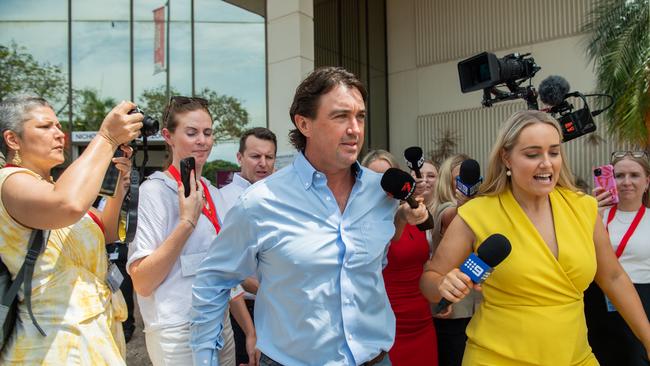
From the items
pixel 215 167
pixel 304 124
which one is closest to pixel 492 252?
pixel 304 124

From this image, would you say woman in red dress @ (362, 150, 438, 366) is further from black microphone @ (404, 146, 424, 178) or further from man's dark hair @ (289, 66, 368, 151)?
man's dark hair @ (289, 66, 368, 151)

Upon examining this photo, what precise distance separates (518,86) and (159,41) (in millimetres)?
9778

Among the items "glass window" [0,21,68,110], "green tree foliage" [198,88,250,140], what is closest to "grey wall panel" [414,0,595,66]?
"green tree foliage" [198,88,250,140]

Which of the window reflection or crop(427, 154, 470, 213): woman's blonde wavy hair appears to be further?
the window reflection

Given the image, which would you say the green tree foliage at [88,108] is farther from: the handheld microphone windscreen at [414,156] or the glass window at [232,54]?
the handheld microphone windscreen at [414,156]

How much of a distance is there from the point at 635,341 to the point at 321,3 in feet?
40.6

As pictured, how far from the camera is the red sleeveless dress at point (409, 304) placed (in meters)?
2.84

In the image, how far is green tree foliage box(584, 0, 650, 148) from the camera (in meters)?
6.87

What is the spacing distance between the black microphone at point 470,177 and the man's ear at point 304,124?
81 cm

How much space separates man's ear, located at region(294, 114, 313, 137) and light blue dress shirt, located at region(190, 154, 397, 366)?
14 centimetres

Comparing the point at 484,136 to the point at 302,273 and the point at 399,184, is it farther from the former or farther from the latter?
the point at 302,273

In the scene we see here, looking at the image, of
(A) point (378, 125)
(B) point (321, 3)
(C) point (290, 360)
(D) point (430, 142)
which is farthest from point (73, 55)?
(C) point (290, 360)

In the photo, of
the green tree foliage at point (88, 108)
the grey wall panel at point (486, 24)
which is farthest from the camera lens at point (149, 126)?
the grey wall panel at point (486, 24)

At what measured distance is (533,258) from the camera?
1.93 metres
